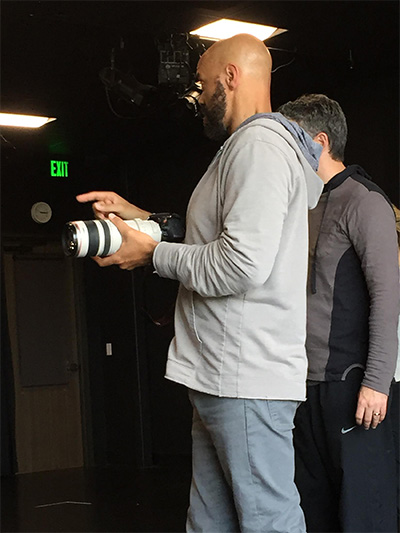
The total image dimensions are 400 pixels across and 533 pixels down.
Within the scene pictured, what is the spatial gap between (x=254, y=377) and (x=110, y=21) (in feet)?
9.65

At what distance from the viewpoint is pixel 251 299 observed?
5.50ft

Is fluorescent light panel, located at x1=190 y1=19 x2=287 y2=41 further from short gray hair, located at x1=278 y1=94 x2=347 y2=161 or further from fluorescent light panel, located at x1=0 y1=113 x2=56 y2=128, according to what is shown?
short gray hair, located at x1=278 y1=94 x2=347 y2=161

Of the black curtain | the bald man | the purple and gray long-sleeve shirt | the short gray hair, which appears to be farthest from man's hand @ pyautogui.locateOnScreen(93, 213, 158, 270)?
the black curtain

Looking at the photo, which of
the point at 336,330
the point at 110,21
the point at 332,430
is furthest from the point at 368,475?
the point at 110,21

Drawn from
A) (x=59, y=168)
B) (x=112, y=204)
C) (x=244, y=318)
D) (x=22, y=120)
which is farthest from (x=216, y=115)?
(x=59, y=168)

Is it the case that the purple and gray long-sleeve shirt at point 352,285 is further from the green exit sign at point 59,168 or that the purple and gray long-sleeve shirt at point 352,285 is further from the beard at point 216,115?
the green exit sign at point 59,168

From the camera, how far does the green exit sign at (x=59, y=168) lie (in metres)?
7.12

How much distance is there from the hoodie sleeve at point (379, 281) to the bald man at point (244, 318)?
0.46m

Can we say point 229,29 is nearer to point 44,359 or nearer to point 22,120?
point 22,120

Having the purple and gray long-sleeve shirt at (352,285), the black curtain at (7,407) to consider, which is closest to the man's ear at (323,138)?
the purple and gray long-sleeve shirt at (352,285)

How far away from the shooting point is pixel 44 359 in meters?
7.30

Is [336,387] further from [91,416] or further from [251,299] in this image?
[91,416]

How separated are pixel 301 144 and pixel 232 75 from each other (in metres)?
0.22

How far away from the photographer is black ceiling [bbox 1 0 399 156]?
4023 millimetres
